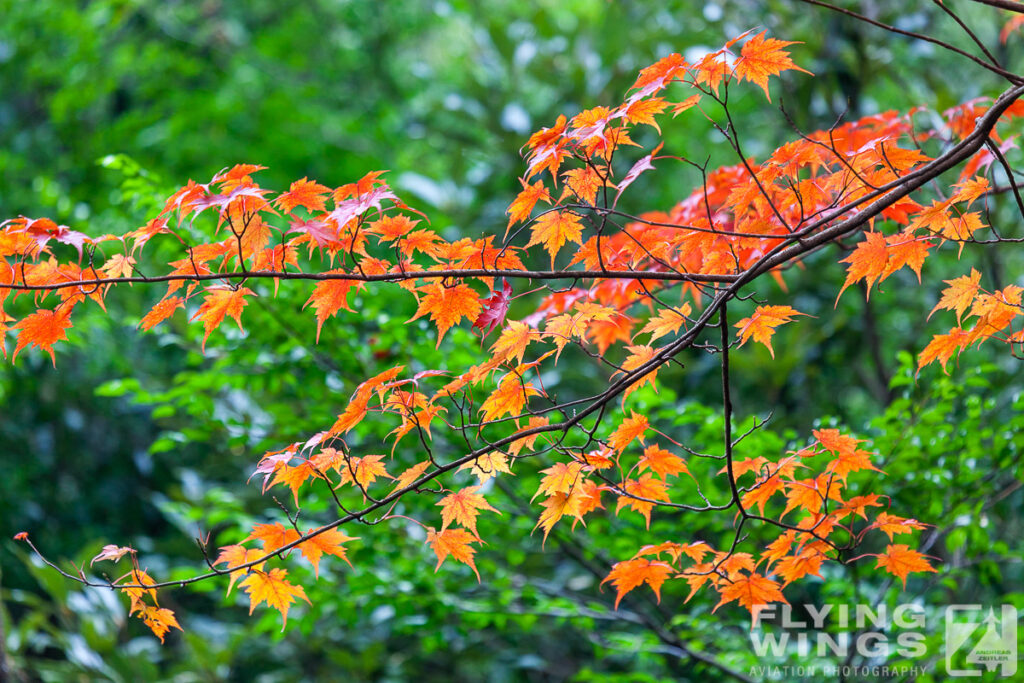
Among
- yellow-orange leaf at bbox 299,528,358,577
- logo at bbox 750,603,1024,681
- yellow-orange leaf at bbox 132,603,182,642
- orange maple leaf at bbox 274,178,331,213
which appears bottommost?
logo at bbox 750,603,1024,681

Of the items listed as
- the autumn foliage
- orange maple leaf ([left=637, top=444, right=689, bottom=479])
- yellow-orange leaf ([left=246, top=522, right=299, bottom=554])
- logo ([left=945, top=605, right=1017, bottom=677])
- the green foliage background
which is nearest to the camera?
the autumn foliage

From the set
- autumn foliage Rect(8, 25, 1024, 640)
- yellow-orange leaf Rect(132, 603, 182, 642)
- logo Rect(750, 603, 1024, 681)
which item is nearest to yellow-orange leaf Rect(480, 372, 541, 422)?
autumn foliage Rect(8, 25, 1024, 640)

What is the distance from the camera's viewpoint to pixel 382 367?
225cm

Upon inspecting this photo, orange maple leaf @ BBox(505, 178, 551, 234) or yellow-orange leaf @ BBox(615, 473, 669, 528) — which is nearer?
orange maple leaf @ BBox(505, 178, 551, 234)

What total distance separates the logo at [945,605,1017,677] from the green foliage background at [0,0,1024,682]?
9cm

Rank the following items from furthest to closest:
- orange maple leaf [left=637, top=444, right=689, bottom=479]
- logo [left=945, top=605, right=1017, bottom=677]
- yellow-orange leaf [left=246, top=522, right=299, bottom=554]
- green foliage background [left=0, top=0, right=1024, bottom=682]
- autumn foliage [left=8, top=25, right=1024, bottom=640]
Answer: green foliage background [left=0, top=0, right=1024, bottom=682]
logo [left=945, top=605, right=1017, bottom=677]
orange maple leaf [left=637, top=444, right=689, bottom=479]
yellow-orange leaf [left=246, top=522, right=299, bottom=554]
autumn foliage [left=8, top=25, right=1024, bottom=640]

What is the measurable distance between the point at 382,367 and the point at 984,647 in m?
1.76

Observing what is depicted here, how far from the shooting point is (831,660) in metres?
2.27

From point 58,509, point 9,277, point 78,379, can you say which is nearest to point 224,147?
point 78,379

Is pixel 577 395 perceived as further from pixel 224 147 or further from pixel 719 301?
pixel 224 147

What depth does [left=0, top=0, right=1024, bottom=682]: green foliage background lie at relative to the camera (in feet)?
7.24

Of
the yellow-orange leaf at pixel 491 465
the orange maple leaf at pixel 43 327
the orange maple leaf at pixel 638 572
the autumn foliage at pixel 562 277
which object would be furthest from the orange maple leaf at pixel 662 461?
A: the orange maple leaf at pixel 43 327

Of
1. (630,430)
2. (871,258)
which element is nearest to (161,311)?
(630,430)

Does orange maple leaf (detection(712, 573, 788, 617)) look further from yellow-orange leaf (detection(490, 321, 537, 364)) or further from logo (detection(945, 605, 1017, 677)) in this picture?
logo (detection(945, 605, 1017, 677))
